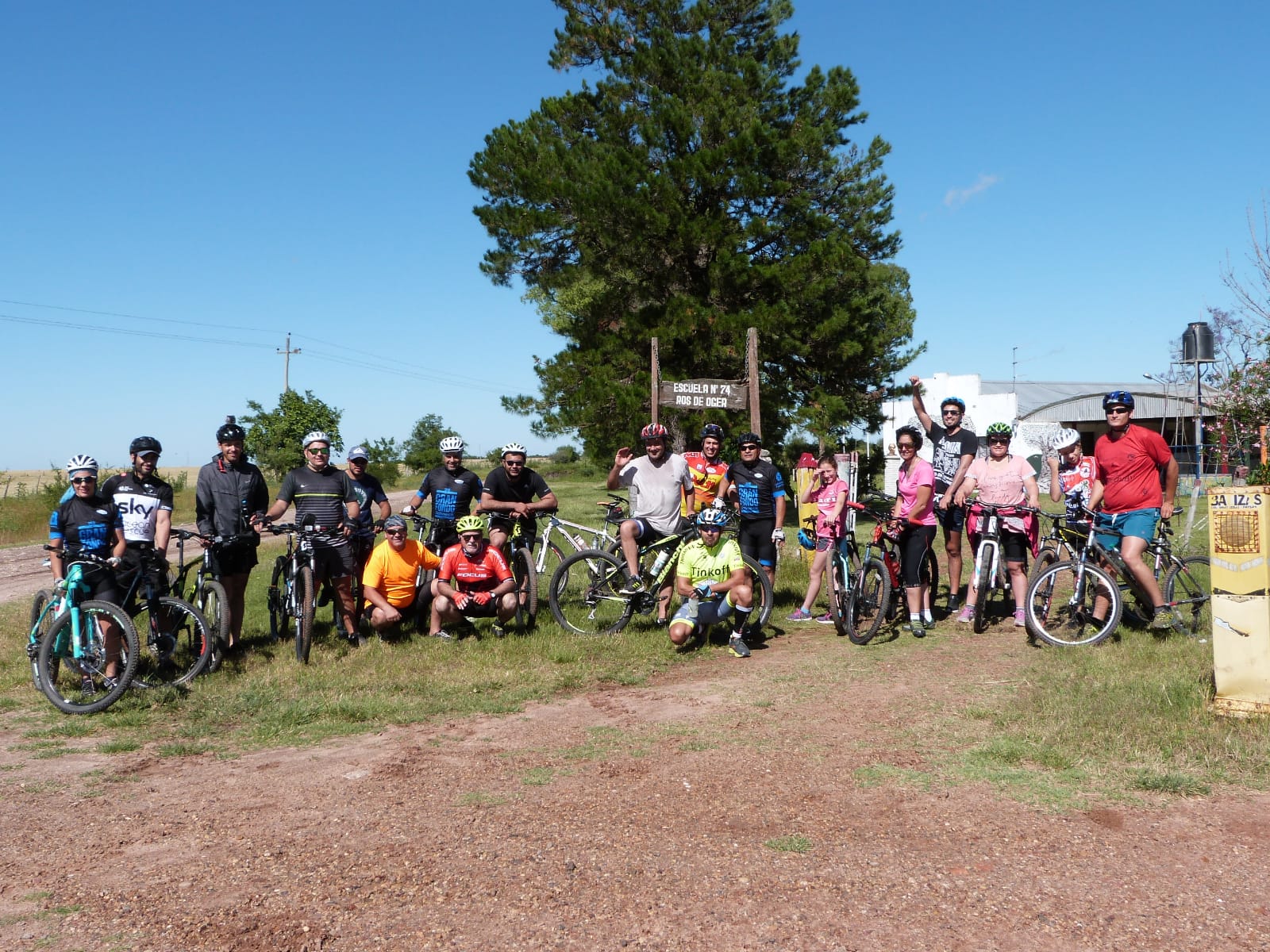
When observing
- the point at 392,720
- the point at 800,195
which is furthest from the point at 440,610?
the point at 800,195

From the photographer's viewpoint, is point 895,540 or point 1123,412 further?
point 895,540

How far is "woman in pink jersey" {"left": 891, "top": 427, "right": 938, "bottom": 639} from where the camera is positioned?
8.87 meters

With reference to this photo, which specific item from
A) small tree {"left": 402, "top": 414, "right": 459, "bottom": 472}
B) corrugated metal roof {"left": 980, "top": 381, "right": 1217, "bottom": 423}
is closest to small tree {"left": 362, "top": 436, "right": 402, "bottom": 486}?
small tree {"left": 402, "top": 414, "right": 459, "bottom": 472}

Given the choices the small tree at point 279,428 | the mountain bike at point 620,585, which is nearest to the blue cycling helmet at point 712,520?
the mountain bike at point 620,585

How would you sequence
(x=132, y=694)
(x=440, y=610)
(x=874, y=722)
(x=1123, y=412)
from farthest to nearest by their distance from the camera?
(x=440, y=610), (x=1123, y=412), (x=132, y=694), (x=874, y=722)

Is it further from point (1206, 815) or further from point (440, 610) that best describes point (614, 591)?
point (1206, 815)

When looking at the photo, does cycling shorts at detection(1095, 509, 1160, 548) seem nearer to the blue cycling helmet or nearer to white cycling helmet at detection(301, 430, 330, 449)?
the blue cycling helmet

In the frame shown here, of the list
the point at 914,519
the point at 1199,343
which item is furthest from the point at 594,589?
the point at 1199,343

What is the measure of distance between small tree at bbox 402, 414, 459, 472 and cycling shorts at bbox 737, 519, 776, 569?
5497cm

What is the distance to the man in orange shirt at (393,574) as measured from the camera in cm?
868

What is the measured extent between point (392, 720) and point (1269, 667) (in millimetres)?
5391

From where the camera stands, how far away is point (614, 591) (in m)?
9.16

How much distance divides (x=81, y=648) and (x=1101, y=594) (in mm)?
7632

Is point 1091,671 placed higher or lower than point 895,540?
lower
